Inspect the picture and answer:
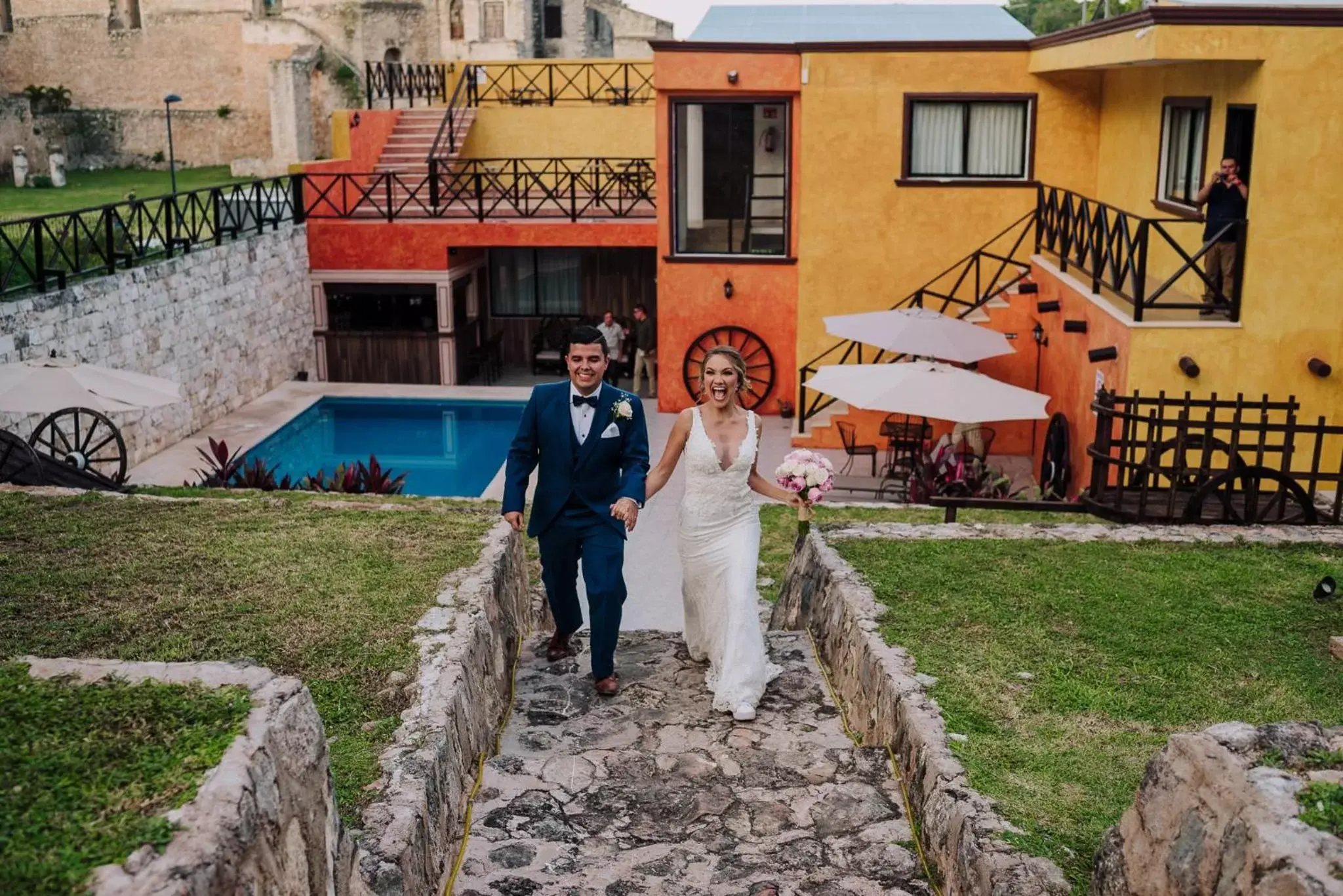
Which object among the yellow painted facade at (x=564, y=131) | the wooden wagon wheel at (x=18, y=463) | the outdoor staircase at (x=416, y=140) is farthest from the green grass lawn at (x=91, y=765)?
the yellow painted facade at (x=564, y=131)

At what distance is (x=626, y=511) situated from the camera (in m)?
7.01

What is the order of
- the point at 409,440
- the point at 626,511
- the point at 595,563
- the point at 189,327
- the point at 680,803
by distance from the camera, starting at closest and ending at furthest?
1. the point at 680,803
2. the point at 626,511
3. the point at 595,563
4. the point at 189,327
5. the point at 409,440

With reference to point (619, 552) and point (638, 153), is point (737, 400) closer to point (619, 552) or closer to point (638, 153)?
point (619, 552)

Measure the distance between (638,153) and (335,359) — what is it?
8832 millimetres

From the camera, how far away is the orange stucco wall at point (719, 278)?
19.2 metres

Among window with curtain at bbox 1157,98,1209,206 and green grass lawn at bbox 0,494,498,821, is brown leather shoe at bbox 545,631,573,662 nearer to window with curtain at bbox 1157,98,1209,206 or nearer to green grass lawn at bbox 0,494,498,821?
green grass lawn at bbox 0,494,498,821

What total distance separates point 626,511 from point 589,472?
0.35m

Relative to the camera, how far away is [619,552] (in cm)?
724

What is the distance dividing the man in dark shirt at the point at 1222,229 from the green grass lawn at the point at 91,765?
11.2m

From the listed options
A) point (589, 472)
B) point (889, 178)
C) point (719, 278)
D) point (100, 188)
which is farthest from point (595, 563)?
point (100, 188)

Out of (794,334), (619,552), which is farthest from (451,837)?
(794,334)

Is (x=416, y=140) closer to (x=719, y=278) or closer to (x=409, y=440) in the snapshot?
(x=409, y=440)

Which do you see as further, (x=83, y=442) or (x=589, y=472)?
(x=83, y=442)

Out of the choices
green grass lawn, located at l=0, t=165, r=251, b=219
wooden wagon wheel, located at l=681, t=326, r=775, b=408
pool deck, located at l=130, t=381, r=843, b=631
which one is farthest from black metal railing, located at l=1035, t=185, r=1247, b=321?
green grass lawn, located at l=0, t=165, r=251, b=219
